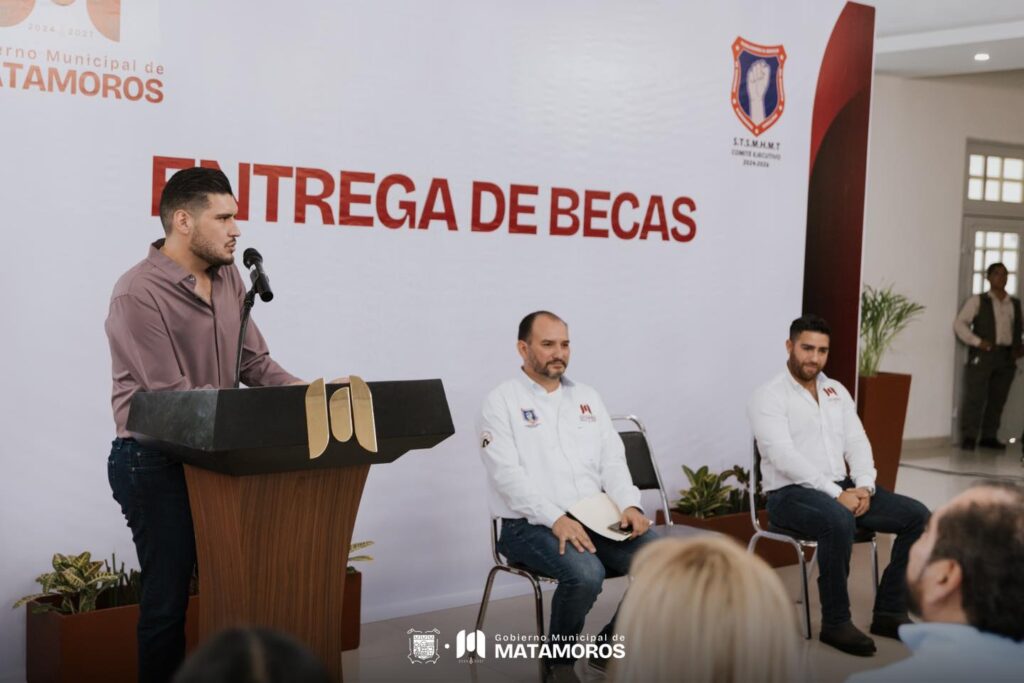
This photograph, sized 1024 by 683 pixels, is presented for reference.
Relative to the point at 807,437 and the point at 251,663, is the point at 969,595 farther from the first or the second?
the point at 807,437

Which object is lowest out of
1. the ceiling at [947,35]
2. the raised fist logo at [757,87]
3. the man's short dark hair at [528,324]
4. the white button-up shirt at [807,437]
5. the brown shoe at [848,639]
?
the brown shoe at [848,639]

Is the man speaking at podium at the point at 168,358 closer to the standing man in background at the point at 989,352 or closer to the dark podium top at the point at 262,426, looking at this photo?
the dark podium top at the point at 262,426

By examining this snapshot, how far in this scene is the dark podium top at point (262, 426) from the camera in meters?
2.59

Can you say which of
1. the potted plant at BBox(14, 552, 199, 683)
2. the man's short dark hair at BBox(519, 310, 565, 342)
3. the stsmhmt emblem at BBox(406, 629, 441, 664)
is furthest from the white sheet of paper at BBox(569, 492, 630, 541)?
the potted plant at BBox(14, 552, 199, 683)

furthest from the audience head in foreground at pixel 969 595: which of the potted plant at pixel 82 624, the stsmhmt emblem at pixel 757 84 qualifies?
the stsmhmt emblem at pixel 757 84

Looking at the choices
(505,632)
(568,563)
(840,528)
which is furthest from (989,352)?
(568,563)

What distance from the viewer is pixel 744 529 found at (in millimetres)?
5816

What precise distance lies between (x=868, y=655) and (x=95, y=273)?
3.25m

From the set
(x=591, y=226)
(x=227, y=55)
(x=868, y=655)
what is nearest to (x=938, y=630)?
(x=868, y=655)

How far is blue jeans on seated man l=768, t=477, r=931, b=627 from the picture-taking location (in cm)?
459

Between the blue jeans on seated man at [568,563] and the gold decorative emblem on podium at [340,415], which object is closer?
the gold decorative emblem on podium at [340,415]

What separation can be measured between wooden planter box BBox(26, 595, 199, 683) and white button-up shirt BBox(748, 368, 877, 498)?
247cm

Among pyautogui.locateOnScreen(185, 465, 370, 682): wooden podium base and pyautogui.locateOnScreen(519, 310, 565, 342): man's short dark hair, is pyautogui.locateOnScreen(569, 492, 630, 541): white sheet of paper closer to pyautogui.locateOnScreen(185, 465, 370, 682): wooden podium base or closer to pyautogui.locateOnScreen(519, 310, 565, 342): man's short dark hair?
pyautogui.locateOnScreen(519, 310, 565, 342): man's short dark hair

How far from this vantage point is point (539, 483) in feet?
13.8
